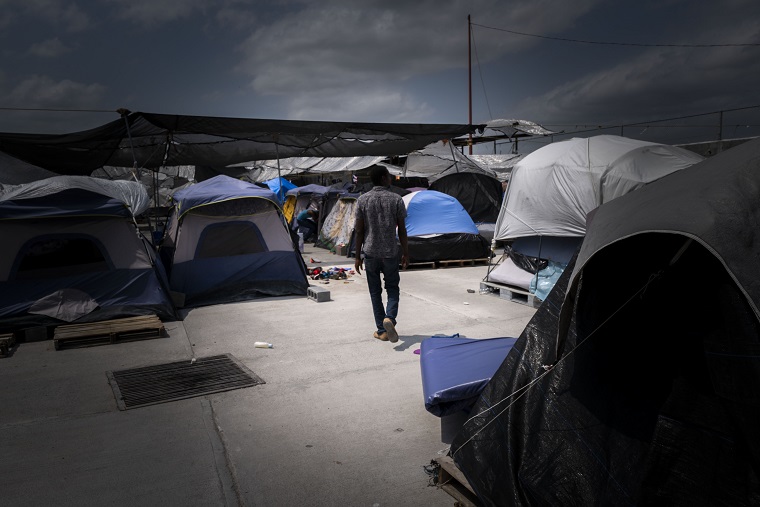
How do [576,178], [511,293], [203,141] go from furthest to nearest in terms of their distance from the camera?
[203,141] < [511,293] < [576,178]

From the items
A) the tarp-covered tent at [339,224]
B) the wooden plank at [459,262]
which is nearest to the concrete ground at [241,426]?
the wooden plank at [459,262]

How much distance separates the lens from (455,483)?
10.9ft

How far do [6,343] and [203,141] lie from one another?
6.84m

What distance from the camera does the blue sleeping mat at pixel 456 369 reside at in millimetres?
3424

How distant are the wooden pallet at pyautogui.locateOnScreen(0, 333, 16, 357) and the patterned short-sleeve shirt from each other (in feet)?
13.5

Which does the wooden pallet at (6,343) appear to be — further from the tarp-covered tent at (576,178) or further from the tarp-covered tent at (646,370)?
the tarp-covered tent at (576,178)

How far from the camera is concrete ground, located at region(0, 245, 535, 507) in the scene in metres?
3.37

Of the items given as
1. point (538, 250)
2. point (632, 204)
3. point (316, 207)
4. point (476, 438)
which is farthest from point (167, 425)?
point (316, 207)

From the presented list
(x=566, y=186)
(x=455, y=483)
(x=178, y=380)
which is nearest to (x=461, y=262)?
(x=566, y=186)

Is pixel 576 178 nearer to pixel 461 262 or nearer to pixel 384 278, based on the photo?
pixel 384 278

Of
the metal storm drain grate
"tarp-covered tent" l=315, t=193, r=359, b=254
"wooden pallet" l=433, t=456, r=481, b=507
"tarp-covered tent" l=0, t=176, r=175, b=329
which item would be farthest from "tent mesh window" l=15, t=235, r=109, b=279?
"tarp-covered tent" l=315, t=193, r=359, b=254

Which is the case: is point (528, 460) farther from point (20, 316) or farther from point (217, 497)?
point (20, 316)

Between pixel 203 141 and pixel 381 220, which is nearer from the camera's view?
pixel 381 220

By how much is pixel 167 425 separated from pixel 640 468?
3.37 m
